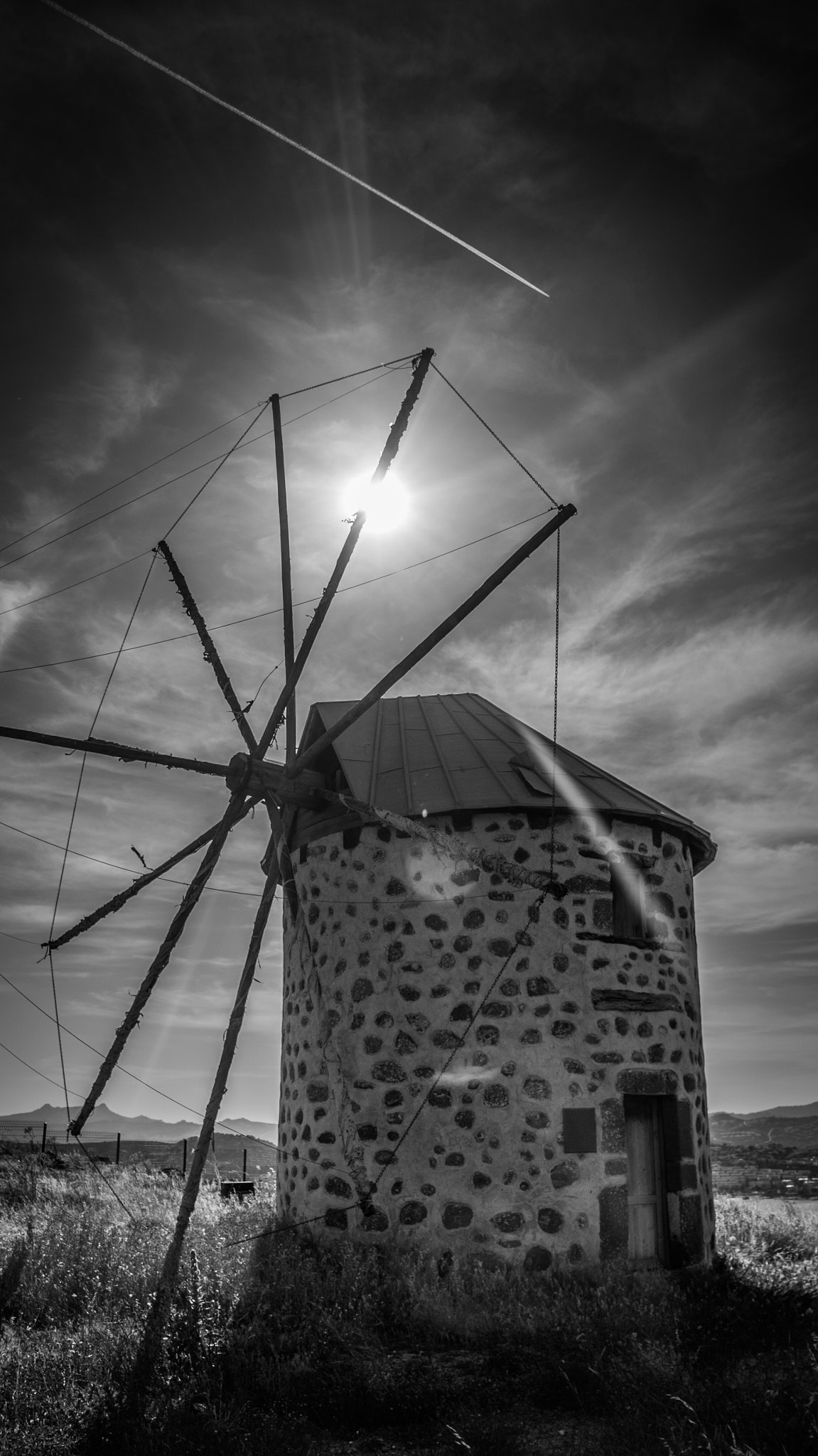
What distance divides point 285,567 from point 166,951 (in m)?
5.15

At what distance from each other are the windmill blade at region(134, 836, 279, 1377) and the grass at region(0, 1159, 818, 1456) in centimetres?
15

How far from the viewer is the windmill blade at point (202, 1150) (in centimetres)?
752

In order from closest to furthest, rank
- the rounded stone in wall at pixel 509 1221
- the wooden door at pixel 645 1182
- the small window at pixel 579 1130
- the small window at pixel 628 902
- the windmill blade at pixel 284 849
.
A: the rounded stone in wall at pixel 509 1221 → the small window at pixel 579 1130 → the wooden door at pixel 645 1182 → the small window at pixel 628 902 → the windmill blade at pixel 284 849

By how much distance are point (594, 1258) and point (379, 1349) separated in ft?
9.47

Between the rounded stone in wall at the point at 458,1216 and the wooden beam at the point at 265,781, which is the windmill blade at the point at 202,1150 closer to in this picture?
the wooden beam at the point at 265,781

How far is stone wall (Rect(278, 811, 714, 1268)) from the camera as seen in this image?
9898mm

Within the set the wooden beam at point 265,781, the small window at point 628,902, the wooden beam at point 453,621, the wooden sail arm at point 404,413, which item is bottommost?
the small window at point 628,902

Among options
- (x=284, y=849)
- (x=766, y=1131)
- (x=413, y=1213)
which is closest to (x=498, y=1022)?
(x=413, y=1213)

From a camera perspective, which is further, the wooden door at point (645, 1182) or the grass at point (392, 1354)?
the wooden door at point (645, 1182)

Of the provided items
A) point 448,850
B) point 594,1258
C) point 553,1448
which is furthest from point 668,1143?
point 553,1448

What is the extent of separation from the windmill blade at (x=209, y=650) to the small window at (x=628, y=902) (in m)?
4.53

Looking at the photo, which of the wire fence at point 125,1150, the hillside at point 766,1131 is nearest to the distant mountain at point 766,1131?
the hillside at point 766,1131

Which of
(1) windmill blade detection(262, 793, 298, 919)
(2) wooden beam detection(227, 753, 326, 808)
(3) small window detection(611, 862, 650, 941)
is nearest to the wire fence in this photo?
(1) windmill blade detection(262, 793, 298, 919)

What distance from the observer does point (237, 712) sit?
1233cm
